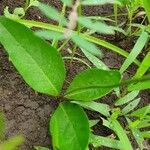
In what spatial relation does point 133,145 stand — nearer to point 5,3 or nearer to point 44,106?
point 44,106

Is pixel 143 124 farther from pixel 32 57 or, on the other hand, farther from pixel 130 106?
pixel 32 57

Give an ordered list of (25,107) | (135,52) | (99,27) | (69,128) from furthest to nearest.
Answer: (135,52)
(25,107)
(69,128)
(99,27)

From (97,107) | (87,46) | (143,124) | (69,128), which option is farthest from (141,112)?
(87,46)

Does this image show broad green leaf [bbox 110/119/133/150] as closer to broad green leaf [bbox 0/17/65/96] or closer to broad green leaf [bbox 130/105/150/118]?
broad green leaf [bbox 130/105/150/118]

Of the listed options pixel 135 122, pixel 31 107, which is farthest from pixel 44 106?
pixel 135 122

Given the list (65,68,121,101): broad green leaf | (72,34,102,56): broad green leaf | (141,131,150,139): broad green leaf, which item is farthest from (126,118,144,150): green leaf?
(72,34,102,56): broad green leaf

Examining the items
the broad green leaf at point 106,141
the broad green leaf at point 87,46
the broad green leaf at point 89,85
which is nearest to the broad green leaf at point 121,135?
the broad green leaf at point 106,141

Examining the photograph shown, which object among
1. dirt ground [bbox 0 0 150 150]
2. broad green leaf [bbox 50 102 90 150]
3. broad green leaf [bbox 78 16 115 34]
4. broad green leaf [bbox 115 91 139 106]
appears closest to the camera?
broad green leaf [bbox 78 16 115 34]
